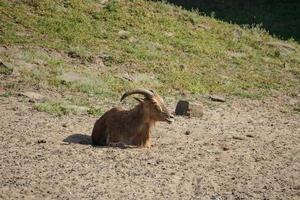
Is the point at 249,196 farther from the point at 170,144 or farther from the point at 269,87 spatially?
the point at 269,87

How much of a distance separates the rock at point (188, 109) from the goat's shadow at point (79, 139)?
2.85 metres

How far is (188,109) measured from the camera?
556 inches

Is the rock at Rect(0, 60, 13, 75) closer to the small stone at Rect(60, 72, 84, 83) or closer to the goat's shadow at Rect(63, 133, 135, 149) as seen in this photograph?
the small stone at Rect(60, 72, 84, 83)

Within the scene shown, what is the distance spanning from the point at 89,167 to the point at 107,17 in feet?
36.7

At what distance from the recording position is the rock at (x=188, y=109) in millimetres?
14133

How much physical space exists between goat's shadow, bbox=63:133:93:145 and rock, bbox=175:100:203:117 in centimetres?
285

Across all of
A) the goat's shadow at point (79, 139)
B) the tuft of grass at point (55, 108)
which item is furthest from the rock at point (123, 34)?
the goat's shadow at point (79, 139)

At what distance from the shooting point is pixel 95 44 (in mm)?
18422

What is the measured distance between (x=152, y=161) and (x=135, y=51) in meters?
8.57

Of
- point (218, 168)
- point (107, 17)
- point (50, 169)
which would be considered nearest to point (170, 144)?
point (218, 168)

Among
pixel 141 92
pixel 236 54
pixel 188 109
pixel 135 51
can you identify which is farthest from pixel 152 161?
pixel 236 54

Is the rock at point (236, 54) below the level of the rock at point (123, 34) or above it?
above

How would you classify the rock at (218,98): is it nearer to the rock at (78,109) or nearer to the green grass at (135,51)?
the green grass at (135,51)

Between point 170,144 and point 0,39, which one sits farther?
point 0,39
